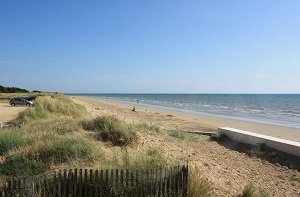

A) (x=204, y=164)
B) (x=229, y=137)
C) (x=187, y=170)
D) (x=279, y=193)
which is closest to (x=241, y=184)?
(x=279, y=193)

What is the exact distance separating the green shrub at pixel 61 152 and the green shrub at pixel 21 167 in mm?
297

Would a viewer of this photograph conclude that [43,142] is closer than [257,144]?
Yes

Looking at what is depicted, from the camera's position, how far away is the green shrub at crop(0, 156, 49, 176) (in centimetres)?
836

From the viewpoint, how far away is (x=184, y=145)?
14508mm

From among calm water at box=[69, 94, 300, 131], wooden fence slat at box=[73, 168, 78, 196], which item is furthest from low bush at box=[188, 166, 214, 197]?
calm water at box=[69, 94, 300, 131]

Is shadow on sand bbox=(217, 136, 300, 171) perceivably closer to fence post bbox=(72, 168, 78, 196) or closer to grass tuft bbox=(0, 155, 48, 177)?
fence post bbox=(72, 168, 78, 196)

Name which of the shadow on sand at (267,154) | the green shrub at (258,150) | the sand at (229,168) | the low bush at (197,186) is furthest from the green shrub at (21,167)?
the green shrub at (258,150)

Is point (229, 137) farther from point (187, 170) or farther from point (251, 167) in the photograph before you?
point (187, 170)

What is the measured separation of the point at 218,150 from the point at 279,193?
5311 millimetres

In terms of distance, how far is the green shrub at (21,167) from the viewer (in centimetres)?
836

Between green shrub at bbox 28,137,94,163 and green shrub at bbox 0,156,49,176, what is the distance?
297 mm

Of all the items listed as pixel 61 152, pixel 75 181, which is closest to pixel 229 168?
pixel 61 152

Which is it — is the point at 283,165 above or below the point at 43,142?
below

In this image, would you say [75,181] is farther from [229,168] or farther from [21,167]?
[229,168]
